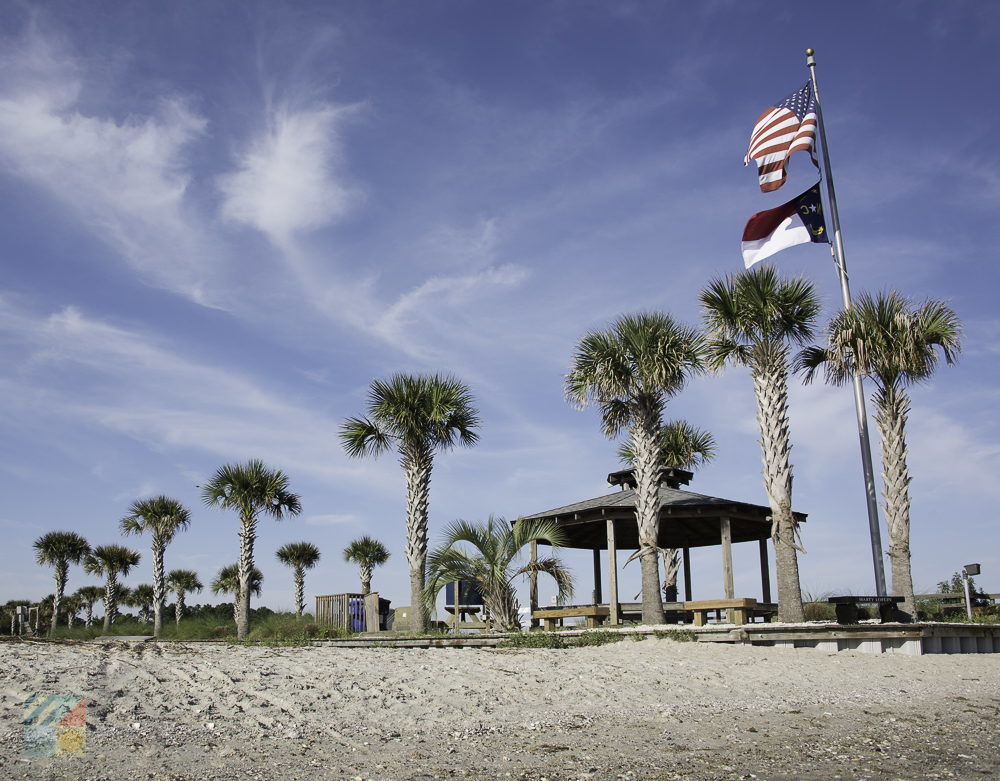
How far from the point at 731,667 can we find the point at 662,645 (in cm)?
211

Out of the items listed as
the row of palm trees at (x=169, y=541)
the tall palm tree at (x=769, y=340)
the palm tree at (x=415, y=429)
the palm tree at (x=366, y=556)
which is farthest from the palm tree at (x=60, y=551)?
the tall palm tree at (x=769, y=340)

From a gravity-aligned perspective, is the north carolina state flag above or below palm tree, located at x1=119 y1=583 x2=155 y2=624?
above

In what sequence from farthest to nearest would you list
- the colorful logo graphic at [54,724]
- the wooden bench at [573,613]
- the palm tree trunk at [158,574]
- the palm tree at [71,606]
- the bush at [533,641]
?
the palm tree at [71,606] < the palm tree trunk at [158,574] < the wooden bench at [573,613] < the bush at [533,641] < the colorful logo graphic at [54,724]

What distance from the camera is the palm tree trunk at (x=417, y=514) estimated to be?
20.6 meters

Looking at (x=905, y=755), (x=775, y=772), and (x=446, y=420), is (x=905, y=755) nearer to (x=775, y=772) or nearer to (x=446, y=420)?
(x=775, y=772)

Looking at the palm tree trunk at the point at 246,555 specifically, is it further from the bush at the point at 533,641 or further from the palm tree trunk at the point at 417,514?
the bush at the point at 533,641

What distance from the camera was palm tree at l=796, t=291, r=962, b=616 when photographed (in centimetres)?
1595

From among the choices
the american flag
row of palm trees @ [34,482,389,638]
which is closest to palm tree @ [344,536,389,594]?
row of palm trees @ [34,482,389,638]

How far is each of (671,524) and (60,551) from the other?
32.7 m

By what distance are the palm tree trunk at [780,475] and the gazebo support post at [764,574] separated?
7.94 meters

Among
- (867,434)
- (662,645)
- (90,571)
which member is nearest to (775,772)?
(662,645)

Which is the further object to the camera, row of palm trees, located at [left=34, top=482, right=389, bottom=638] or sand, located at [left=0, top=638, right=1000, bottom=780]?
row of palm trees, located at [left=34, top=482, right=389, bottom=638]

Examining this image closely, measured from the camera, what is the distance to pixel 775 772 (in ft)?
17.5

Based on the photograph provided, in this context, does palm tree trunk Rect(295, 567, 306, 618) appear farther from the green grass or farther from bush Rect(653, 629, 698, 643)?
bush Rect(653, 629, 698, 643)
